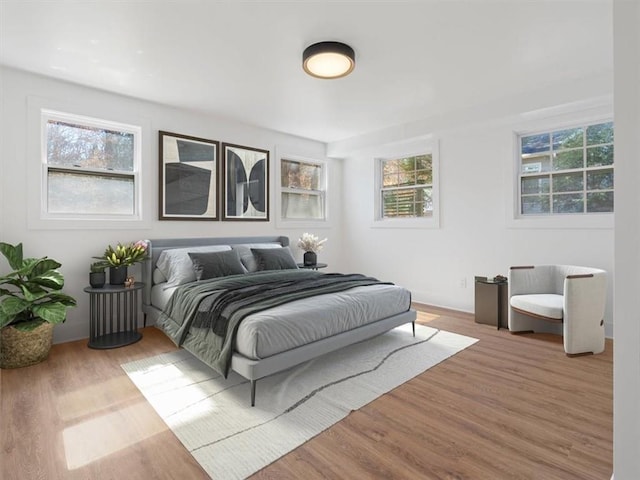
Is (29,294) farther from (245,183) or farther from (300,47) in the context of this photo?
(300,47)

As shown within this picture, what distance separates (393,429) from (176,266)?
2.74 m

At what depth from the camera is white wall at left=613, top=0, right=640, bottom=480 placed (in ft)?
3.88

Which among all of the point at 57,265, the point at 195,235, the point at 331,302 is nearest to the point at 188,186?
the point at 195,235

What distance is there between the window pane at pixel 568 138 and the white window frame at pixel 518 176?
7cm

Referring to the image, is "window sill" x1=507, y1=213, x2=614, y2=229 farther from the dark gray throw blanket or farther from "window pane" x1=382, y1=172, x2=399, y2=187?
the dark gray throw blanket

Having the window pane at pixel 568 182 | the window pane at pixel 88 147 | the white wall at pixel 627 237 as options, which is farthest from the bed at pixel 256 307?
the window pane at pixel 568 182

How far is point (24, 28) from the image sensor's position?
2.55 meters

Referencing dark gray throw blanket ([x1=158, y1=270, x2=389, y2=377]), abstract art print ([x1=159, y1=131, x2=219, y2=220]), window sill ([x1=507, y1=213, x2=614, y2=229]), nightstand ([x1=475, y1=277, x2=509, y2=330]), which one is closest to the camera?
dark gray throw blanket ([x1=158, y1=270, x2=389, y2=377])

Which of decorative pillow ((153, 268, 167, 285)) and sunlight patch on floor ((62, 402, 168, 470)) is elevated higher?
decorative pillow ((153, 268, 167, 285))

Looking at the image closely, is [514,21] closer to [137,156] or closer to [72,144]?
[137,156]

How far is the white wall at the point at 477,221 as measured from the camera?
3.67 metres

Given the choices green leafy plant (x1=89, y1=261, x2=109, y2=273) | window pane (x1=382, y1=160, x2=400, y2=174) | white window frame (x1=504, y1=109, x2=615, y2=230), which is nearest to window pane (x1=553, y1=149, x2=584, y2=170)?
white window frame (x1=504, y1=109, x2=615, y2=230)

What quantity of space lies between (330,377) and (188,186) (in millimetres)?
3067

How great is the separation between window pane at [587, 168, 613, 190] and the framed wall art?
4.10 m
